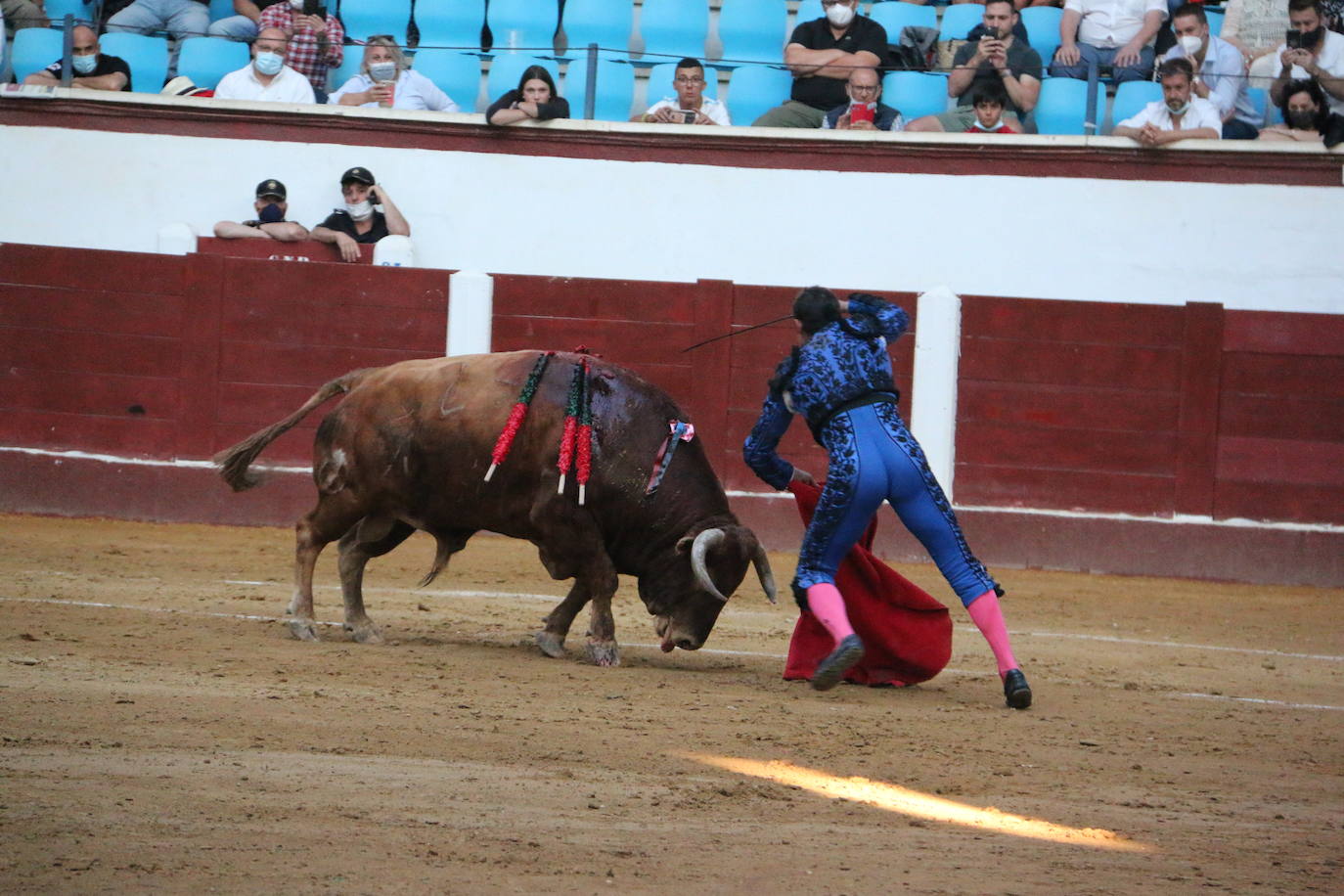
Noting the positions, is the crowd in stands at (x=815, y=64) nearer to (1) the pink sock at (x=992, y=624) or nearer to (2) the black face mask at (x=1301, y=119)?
(2) the black face mask at (x=1301, y=119)

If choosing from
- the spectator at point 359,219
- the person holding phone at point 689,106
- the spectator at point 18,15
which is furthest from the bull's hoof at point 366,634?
the spectator at point 18,15

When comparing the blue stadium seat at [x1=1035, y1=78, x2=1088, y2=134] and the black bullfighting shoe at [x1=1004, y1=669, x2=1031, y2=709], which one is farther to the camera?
the blue stadium seat at [x1=1035, y1=78, x2=1088, y2=134]

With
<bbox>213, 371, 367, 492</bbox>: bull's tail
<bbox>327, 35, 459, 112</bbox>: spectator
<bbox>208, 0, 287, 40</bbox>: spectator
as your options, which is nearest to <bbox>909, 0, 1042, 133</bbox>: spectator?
<bbox>327, 35, 459, 112</bbox>: spectator

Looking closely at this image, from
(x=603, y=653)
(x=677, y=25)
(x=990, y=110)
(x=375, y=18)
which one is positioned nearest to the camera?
(x=603, y=653)

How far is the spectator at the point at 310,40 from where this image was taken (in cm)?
1067

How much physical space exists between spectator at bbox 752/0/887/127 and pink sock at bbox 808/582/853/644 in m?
5.62

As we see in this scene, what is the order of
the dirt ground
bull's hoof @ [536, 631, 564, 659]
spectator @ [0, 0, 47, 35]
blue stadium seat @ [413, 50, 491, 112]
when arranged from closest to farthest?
the dirt ground, bull's hoof @ [536, 631, 564, 659], blue stadium seat @ [413, 50, 491, 112], spectator @ [0, 0, 47, 35]

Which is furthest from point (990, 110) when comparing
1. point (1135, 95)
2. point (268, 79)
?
point (268, 79)

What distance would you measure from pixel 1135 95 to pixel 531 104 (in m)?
3.62

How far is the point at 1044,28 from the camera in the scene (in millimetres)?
10445

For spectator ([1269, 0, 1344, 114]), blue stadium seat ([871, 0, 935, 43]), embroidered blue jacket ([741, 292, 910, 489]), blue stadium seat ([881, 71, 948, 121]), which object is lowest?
embroidered blue jacket ([741, 292, 910, 489])

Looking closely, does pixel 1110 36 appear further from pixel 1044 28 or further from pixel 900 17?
pixel 900 17

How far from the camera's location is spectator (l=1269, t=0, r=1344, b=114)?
9367 millimetres

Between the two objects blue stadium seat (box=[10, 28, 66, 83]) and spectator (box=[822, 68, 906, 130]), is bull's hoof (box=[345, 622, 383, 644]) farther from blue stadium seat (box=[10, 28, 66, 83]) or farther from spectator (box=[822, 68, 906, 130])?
blue stadium seat (box=[10, 28, 66, 83])
